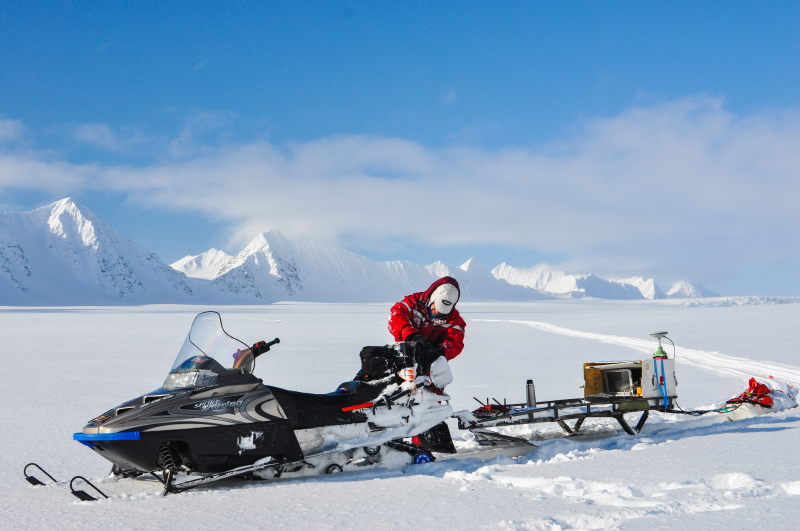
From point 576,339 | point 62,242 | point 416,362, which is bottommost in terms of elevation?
point 576,339

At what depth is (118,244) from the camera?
649 feet

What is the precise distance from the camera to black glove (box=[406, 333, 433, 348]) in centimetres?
402

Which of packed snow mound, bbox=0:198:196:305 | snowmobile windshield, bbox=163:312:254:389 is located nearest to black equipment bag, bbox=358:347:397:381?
snowmobile windshield, bbox=163:312:254:389

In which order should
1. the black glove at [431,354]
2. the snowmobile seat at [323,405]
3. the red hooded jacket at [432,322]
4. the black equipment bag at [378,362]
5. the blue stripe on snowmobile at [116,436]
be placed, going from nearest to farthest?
the blue stripe on snowmobile at [116,436], the snowmobile seat at [323,405], the black equipment bag at [378,362], the black glove at [431,354], the red hooded jacket at [432,322]

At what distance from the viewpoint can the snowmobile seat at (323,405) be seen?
3.55 meters

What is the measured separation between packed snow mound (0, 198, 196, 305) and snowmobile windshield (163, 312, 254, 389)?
13109cm

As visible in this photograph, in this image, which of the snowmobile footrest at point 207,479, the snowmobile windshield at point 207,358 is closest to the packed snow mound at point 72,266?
the snowmobile windshield at point 207,358

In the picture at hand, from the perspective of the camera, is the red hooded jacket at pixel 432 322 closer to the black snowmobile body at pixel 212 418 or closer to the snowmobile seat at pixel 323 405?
the snowmobile seat at pixel 323 405

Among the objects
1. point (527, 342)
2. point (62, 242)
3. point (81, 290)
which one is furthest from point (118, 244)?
point (527, 342)

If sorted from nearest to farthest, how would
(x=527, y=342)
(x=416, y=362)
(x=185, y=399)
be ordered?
(x=185, y=399) → (x=416, y=362) → (x=527, y=342)

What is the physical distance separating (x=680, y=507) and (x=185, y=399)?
8.72 feet

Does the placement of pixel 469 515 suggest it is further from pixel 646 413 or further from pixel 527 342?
pixel 527 342

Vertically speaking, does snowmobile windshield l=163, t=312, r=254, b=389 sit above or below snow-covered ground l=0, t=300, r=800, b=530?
above

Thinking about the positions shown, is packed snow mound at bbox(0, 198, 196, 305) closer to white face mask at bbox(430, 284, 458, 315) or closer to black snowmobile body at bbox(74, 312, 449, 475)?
black snowmobile body at bbox(74, 312, 449, 475)
